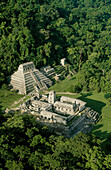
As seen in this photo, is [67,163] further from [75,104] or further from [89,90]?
[89,90]

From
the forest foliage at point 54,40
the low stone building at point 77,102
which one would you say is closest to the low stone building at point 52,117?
the low stone building at point 77,102

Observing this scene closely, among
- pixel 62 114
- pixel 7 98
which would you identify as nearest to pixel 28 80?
pixel 7 98

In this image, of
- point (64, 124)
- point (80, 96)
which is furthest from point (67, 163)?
point (80, 96)

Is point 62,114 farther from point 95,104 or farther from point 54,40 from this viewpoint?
point 54,40

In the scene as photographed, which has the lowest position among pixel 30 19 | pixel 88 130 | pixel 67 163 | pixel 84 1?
pixel 88 130

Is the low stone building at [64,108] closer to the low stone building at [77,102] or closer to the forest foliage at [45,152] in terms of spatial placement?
the low stone building at [77,102]

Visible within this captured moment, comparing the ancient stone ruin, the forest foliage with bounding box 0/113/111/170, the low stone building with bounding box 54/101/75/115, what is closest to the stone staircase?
the ancient stone ruin

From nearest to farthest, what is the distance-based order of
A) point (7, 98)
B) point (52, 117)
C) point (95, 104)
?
point (52, 117)
point (95, 104)
point (7, 98)
